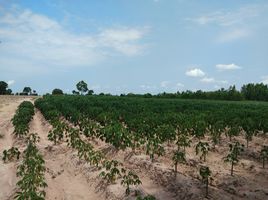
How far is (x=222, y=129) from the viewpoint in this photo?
1708 centimetres

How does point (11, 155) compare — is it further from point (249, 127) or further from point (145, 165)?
point (249, 127)

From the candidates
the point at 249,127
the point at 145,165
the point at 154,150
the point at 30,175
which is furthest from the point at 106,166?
the point at 249,127

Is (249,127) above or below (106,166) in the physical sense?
above

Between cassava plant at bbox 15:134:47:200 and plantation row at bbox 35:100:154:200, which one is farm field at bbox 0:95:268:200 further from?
cassava plant at bbox 15:134:47:200

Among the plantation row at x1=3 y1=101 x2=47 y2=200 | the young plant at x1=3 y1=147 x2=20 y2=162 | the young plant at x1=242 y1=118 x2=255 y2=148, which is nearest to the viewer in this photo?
the plantation row at x1=3 y1=101 x2=47 y2=200

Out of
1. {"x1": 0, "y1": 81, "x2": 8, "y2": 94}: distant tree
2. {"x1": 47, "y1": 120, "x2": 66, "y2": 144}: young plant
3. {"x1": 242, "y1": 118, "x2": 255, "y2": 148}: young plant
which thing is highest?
{"x1": 0, "y1": 81, "x2": 8, "y2": 94}: distant tree

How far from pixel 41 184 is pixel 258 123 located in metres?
11.5

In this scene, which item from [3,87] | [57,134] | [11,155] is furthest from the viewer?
[3,87]

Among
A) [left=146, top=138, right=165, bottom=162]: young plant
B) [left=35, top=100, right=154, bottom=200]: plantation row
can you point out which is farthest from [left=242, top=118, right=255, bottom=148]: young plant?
[left=35, top=100, right=154, bottom=200]: plantation row

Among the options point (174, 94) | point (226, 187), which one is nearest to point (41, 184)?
point (226, 187)

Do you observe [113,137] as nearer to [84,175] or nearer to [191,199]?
[84,175]

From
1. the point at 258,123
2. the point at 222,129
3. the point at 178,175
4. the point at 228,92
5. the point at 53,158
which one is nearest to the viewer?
the point at 178,175

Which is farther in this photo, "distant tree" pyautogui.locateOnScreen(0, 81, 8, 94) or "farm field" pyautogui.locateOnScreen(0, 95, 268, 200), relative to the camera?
"distant tree" pyautogui.locateOnScreen(0, 81, 8, 94)

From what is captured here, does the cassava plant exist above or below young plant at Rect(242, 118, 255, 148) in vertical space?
below
